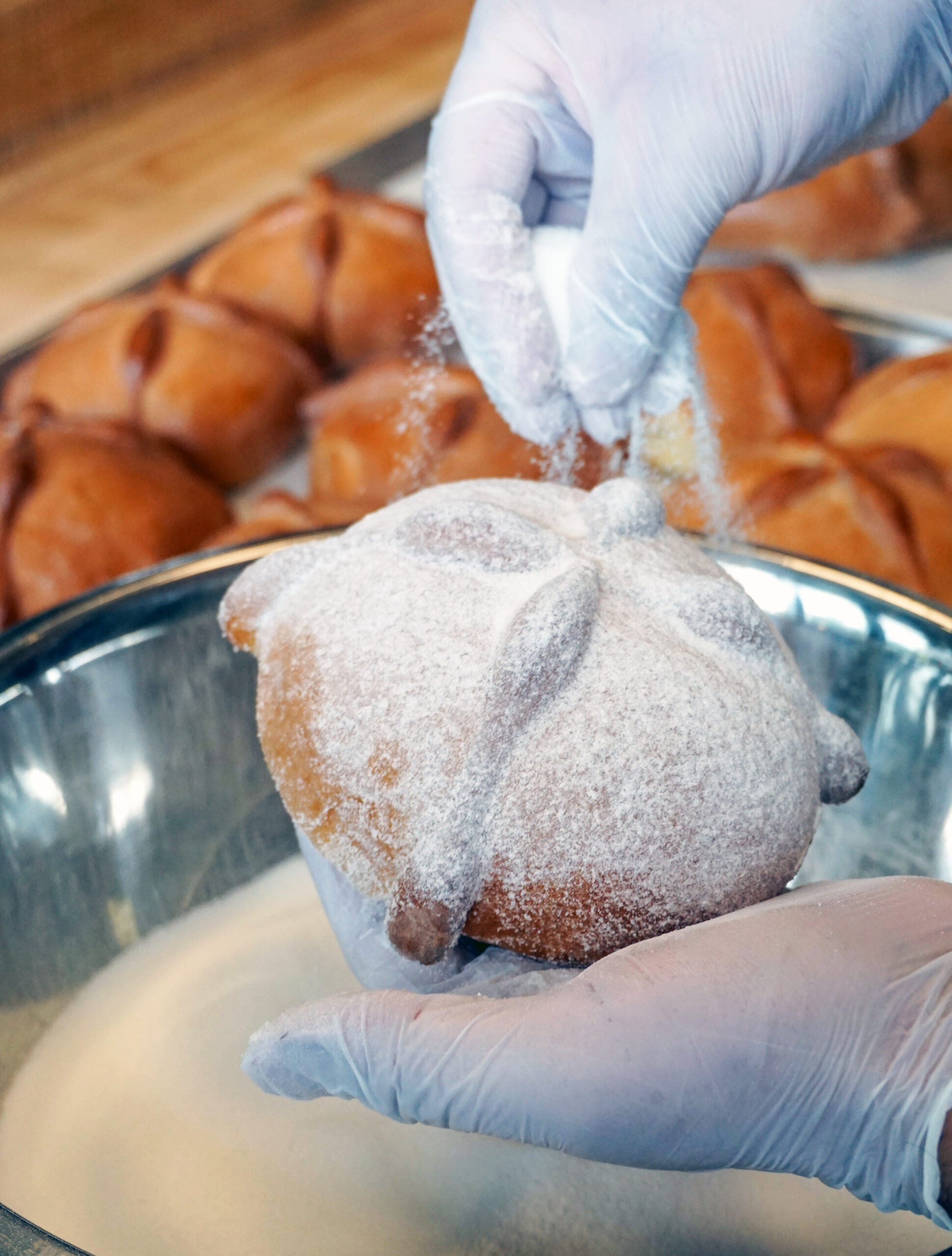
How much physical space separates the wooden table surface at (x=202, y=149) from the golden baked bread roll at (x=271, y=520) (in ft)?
2.33

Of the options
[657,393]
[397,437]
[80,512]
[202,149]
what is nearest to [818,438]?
[397,437]

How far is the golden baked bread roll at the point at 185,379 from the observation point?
1.64 m

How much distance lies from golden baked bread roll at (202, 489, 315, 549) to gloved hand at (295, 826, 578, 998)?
62 centimetres

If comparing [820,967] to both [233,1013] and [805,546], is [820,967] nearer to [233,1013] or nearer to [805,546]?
[233,1013]

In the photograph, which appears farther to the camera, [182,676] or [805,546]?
[805,546]

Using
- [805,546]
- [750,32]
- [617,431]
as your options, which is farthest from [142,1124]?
[805,546]

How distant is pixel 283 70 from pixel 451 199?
230cm

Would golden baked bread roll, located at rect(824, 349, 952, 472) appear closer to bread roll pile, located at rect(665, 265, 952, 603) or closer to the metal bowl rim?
bread roll pile, located at rect(665, 265, 952, 603)

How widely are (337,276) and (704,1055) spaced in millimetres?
1459

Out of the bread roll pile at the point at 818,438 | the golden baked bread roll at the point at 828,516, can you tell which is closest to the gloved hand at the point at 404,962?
the bread roll pile at the point at 818,438

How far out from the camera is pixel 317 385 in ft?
5.81

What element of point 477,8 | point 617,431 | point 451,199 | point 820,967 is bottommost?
point 820,967

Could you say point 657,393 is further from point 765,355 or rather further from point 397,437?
point 765,355

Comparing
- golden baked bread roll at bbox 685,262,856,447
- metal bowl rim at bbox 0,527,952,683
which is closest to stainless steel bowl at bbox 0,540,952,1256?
metal bowl rim at bbox 0,527,952,683
